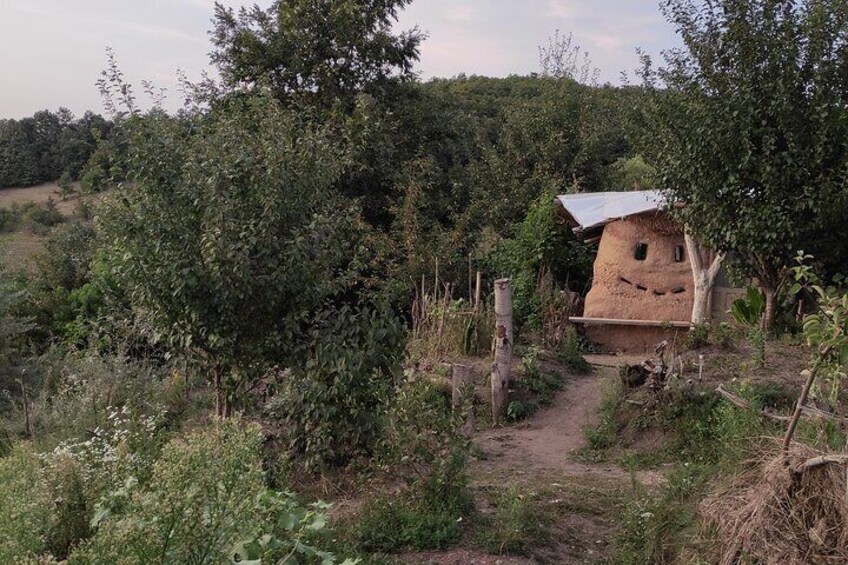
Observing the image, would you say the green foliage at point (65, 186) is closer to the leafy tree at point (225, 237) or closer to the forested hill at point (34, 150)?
the forested hill at point (34, 150)

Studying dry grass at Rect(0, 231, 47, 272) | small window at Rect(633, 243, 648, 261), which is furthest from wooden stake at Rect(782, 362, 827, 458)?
dry grass at Rect(0, 231, 47, 272)

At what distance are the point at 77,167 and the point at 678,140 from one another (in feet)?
61.3

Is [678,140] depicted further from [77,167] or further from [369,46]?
[77,167]

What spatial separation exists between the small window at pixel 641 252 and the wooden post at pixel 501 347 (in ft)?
15.6

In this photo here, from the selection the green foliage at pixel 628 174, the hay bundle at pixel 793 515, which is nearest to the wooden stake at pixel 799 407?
the hay bundle at pixel 793 515

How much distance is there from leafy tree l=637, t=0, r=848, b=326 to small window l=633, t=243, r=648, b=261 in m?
2.82

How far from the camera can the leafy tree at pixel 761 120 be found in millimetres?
8875

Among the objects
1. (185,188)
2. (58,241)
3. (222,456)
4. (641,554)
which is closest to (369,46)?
(58,241)

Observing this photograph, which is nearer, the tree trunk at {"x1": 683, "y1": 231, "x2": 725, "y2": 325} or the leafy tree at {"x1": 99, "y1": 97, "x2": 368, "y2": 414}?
the leafy tree at {"x1": 99, "y1": 97, "x2": 368, "y2": 414}

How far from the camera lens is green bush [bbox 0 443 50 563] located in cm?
257

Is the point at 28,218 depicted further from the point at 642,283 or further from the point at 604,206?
the point at 642,283

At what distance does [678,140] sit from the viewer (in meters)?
9.78

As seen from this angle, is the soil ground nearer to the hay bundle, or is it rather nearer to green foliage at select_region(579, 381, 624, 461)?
green foliage at select_region(579, 381, 624, 461)

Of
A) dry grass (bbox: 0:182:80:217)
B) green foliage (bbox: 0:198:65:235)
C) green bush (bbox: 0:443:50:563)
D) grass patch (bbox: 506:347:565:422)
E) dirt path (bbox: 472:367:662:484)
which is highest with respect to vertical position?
dry grass (bbox: 0:182:80:217)
